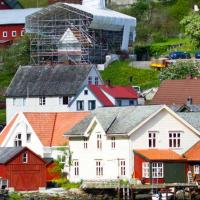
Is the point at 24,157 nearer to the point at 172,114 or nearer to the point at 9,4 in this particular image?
the point at 172,114

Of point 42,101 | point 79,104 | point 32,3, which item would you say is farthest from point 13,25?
point 79,104

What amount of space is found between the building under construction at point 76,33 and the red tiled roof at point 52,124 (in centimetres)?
2819

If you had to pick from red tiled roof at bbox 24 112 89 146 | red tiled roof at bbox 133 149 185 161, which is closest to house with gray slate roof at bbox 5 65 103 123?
red tiled roof at bbox 24 112 89 146

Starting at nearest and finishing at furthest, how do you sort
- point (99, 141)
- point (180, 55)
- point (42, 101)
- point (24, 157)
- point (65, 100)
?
point (24, 157) < point (99, 141) < point (65, 100) < point (42, 101) < point (180, 55)

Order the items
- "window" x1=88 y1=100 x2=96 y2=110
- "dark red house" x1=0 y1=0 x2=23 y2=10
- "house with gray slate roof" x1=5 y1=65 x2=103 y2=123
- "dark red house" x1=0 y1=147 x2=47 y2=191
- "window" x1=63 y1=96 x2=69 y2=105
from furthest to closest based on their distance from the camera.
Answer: "dark red house" x1=0 y1=0 x2=23 y2=10 → "house with gray slate roof" x1=5 y1=65 x2=103 y2=123 → "window" x1=63 y1=96 x2=69 y2=105 → "window" x1=88 y1=100 x2=96 y2=110 → "dark red house" x1=0 y1=147 x2=47 y2=191

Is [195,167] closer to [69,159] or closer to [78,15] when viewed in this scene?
[69,159]

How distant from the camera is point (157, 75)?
10338 centimetres

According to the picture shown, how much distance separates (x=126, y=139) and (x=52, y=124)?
27.5 ft

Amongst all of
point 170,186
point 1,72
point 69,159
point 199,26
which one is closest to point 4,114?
point 1,72

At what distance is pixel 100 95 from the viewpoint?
8994cm

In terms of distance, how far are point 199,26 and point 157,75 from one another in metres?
7.50

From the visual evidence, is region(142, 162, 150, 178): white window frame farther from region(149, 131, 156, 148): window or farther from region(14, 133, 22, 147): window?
region(14, 133, 22, 147): window

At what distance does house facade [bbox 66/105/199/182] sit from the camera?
70.7 metres

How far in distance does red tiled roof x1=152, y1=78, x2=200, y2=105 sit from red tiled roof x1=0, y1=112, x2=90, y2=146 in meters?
7.86
